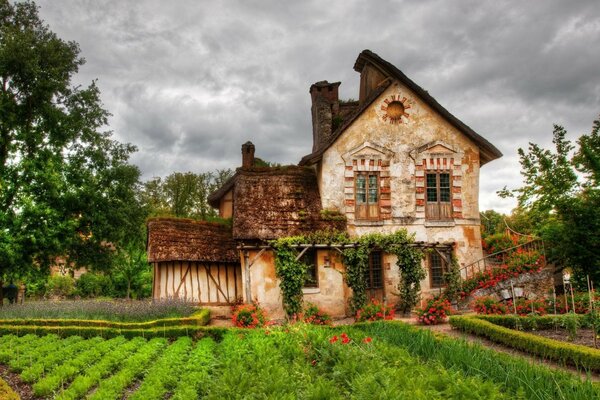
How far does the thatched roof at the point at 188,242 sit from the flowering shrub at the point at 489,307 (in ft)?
32.4

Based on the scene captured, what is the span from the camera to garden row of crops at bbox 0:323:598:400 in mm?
5594

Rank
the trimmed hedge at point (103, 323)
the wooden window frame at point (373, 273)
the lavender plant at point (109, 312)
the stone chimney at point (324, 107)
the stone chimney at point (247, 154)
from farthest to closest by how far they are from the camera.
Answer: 1. the stone chimney at point (247, 154)
2. the stone chimney at point (324, 107)
3. the wooden window frame at point (373, 273)
4. the lavender plant at point (109, 312)
5. the trimmed hedge at point (103, 323)

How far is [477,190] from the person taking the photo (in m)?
20.3

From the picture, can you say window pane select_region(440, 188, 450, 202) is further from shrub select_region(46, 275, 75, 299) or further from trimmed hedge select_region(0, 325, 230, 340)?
shrub select_region(46, 275, 75, 299)

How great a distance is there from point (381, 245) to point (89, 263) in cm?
1379

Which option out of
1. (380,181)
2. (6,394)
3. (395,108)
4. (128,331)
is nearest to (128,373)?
(6,394)

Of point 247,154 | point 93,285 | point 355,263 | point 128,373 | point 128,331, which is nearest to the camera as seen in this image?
point 128,373

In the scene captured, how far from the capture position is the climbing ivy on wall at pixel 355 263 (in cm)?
1688

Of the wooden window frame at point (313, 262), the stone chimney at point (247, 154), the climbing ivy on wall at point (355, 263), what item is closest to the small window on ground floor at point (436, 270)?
the climbing ivy on wall at point (355, 263)

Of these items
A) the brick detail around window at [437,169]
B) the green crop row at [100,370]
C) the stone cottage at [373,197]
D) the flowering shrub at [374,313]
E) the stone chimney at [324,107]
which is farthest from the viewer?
the stone chimney at [324,107]

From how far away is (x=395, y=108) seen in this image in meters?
Result: 20.5

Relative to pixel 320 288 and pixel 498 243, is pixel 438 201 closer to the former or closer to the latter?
pixel 498 243

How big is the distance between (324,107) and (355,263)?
331 inches

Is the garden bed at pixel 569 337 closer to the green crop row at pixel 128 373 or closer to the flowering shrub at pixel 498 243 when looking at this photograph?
the flowering shrub at pixel 498 243
